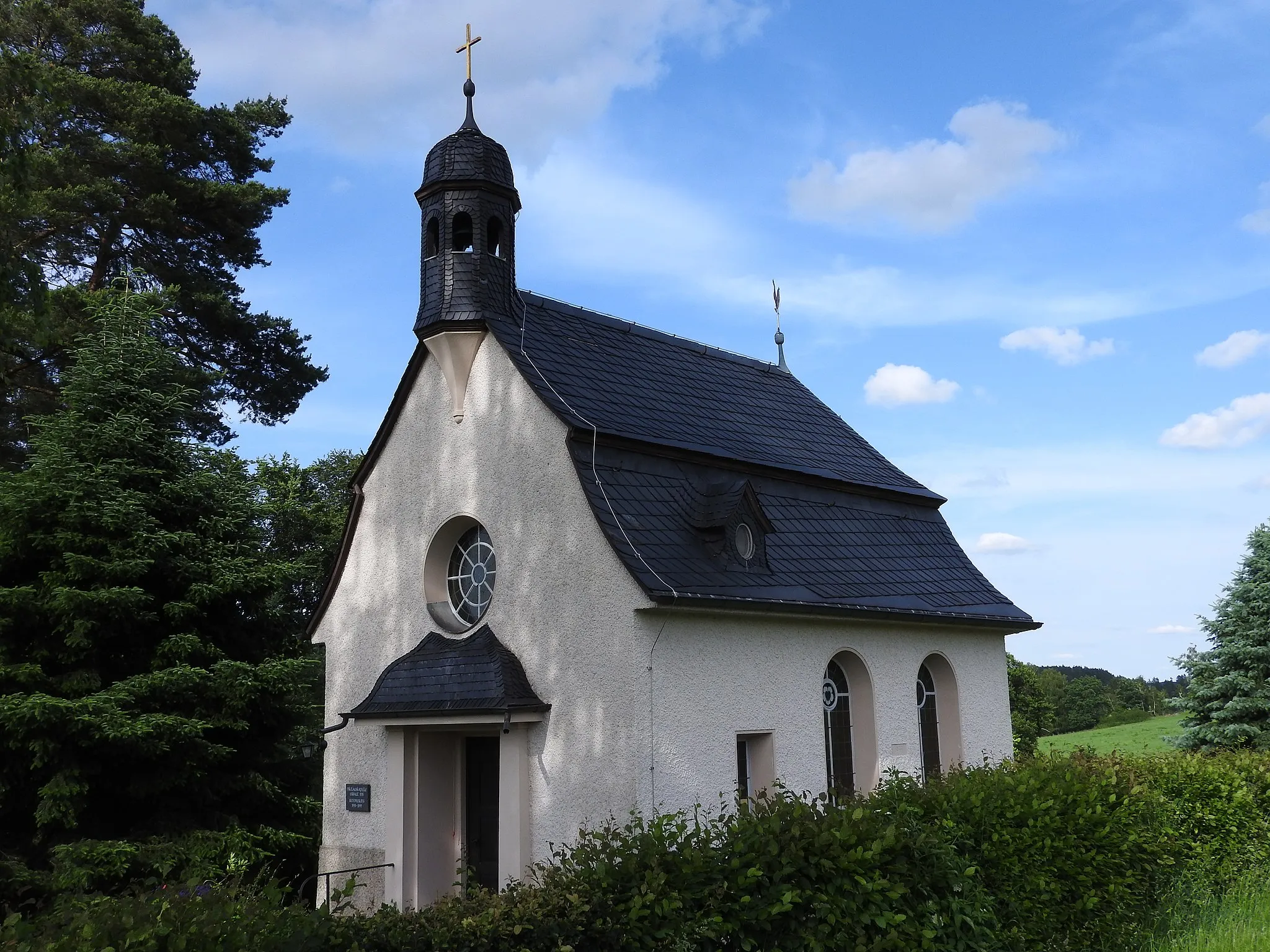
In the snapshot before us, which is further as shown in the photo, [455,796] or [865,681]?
[865,681]

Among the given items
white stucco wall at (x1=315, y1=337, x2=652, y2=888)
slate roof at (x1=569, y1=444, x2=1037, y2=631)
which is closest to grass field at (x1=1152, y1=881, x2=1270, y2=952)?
slate roof at (x1=569, y1=444, x2=1037, y2=631)

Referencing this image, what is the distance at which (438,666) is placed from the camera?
13.2 m

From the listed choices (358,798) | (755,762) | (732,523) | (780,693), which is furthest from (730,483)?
(358,798)

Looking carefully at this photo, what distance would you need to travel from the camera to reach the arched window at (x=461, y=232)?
1448 cm

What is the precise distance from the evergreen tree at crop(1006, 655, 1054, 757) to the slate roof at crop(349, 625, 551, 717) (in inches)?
1503

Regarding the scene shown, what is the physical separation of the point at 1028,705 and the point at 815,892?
170 ft

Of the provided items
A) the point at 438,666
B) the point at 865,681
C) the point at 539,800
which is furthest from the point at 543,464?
the point at 865,681

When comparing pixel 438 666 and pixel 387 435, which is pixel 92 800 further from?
pixel 387 435

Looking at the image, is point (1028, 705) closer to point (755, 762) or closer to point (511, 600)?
point (755, 762)

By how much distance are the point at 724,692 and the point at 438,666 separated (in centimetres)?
347

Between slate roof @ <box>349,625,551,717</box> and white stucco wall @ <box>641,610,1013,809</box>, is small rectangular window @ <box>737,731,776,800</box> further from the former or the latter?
slate roof @ <box>349,625,551,717</box>

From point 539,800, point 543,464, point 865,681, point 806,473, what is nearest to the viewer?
point 539,800

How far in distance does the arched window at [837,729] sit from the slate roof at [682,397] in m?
3.08

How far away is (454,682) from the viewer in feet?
42.0
